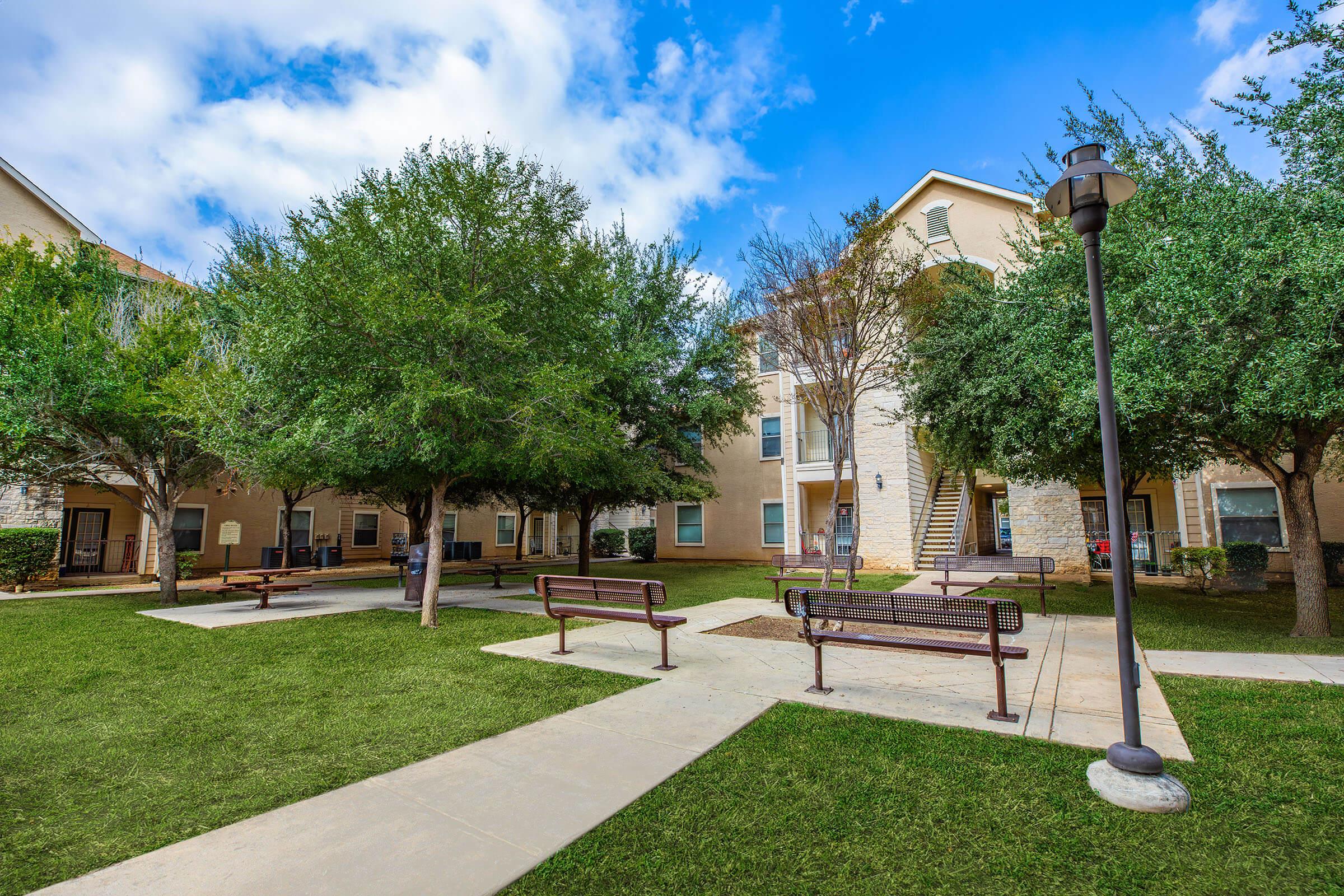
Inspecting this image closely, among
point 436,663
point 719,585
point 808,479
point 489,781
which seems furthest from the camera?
point 808,479

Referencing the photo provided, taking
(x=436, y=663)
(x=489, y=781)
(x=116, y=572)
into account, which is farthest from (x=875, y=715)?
(x=116, y=572)

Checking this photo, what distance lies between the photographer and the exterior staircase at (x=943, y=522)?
1780 centimetres

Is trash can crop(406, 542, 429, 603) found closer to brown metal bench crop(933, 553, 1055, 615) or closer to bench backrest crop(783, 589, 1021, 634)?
bench backrest crop(783, 589, 1021, 634)

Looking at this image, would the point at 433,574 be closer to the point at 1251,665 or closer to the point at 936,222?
the point at 1251,665

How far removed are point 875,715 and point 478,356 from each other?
6642 mm

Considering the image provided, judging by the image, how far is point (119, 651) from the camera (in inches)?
280

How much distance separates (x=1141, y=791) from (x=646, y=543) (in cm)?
2230

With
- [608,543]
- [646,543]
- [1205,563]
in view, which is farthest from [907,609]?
[608,543]

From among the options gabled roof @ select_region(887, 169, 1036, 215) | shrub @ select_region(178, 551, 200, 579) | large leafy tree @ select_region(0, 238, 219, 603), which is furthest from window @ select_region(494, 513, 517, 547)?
gabled roof @ select_region(887, 169, 1036, 215)

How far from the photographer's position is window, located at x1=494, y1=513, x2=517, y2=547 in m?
28.7

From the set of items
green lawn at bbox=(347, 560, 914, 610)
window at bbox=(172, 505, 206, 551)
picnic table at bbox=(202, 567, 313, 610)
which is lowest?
green lawn at bbox=(347, 560, 914, 610)

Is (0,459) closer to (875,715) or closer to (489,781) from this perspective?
(489,781)

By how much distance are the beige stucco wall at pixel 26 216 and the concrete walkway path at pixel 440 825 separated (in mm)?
20762

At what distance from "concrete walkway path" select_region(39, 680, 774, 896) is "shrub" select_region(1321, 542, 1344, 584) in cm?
1737
